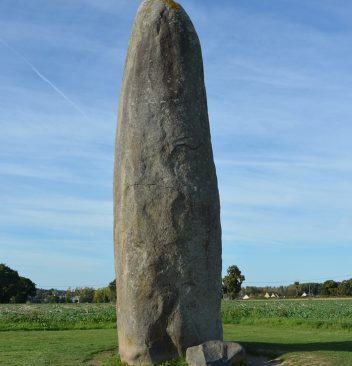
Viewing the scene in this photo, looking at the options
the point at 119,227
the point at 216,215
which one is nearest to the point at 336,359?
the point at 216,215

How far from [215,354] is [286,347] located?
314cm

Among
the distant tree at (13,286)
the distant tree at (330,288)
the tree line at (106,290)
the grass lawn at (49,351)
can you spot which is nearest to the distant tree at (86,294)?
the tree line at (106,290)

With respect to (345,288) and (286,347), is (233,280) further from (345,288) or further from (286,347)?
(286,347)

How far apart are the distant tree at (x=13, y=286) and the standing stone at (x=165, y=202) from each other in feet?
224

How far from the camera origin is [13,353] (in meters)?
15.7

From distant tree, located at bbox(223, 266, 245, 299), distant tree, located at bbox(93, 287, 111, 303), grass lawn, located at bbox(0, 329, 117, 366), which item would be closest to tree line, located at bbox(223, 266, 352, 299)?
distant tree, located at bbox(223, 266, 245, 299)

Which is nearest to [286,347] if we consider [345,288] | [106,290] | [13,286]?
[13,286]

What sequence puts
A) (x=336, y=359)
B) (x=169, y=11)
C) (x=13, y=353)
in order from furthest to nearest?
(x=13, y=353) → (x=169, y=11) → (x=336, y=359)

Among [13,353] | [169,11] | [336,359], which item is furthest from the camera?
[13,353]

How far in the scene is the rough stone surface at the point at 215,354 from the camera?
37.7 feet

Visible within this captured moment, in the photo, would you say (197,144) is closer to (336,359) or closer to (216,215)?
(216,215)

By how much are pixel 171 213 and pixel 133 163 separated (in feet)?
4.20

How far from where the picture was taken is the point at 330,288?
4227 inches

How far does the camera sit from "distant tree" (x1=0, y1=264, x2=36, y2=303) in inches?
3086
